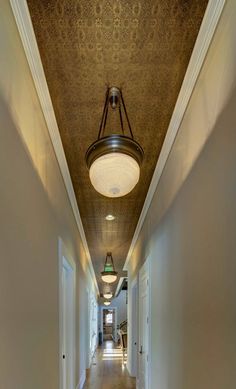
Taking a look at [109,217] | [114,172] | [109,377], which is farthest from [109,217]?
[109,377]

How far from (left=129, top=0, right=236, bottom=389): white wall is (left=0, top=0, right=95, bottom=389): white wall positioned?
0.93 meters

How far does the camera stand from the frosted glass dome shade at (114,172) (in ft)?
7.37

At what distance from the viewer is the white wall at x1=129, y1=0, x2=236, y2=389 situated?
4.96ft

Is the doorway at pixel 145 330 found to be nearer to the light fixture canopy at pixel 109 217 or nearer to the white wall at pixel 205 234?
the light fixture canopy at pixel 109 217

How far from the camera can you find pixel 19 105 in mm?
1804

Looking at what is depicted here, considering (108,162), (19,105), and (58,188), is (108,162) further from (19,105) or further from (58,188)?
(58,188)

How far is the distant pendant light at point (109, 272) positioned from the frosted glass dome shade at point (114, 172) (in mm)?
6340

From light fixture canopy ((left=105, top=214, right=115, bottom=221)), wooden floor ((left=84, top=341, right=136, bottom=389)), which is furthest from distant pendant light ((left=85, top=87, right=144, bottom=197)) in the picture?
wooden floor ((left=84, top=341, right=136, bottom=389))

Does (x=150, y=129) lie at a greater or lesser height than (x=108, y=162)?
greater

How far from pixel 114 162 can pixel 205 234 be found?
724mm

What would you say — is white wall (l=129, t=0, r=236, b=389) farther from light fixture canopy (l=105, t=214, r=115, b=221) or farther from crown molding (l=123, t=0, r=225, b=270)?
light fixture canopy (l=105, t=214, r=115, b=221)

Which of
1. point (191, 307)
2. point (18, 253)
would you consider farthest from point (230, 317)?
point (18, 253)

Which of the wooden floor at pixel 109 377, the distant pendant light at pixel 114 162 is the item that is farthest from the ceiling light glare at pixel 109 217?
the wooden floor at pixel 109 377

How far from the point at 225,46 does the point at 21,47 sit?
981 millimetres
